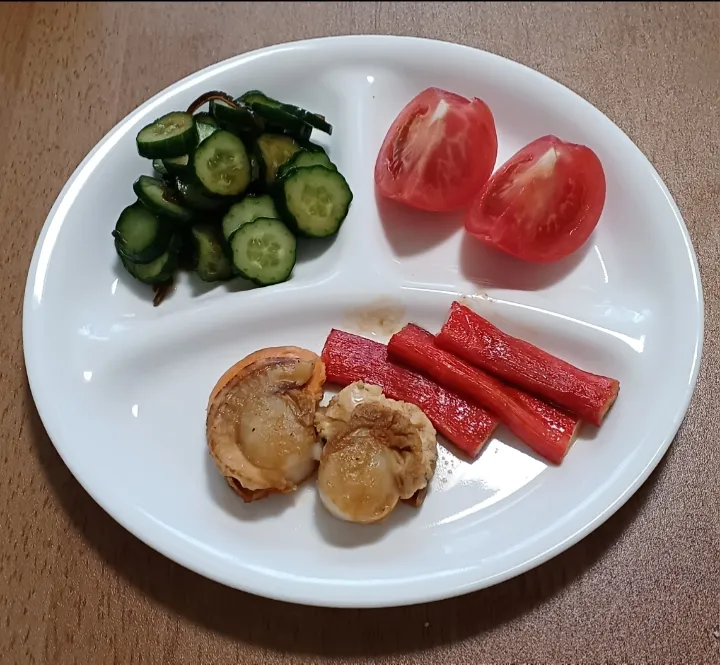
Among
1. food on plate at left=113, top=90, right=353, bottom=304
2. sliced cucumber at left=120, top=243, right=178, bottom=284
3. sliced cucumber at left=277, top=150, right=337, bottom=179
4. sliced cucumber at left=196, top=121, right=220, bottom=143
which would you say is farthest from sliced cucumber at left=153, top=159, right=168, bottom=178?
sliced cucumber at left=277, top=150, right=337, bottom=179

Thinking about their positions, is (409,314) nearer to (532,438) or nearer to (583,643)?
(532,438)

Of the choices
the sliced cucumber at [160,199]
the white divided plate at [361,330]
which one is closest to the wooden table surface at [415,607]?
the white divided plate at [361,330]

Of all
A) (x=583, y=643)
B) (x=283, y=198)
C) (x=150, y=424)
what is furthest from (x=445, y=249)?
(x=583, y=643)

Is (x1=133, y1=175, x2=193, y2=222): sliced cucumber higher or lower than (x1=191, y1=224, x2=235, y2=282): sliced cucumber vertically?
higher

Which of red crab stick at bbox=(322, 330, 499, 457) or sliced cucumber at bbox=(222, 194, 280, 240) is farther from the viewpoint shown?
sliced cucumber at bbox=(222, 194, 280, 240)

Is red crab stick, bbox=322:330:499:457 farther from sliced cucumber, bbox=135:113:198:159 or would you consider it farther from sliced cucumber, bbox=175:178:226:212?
sliced cucumber, bbox=135:113:198:159

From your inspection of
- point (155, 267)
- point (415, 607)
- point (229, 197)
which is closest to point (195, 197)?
point (229, 197)
